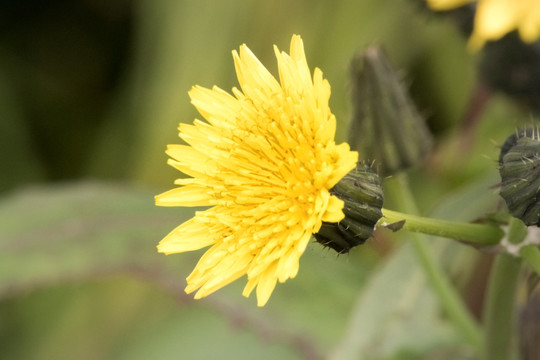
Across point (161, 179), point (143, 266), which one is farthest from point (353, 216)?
point (161, 179)

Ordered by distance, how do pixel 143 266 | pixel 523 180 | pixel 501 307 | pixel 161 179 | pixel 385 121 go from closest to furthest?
pixel 523 180
pixel 501 307
pixel 385 121
pixel 143 266
pixel 161 179

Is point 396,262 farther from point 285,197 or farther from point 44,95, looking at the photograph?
point 44,95

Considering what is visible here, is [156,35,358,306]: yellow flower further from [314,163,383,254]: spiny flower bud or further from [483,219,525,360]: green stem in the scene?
[483,219,525,360]: green stem

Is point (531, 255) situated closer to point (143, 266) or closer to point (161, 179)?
point (143, 266)

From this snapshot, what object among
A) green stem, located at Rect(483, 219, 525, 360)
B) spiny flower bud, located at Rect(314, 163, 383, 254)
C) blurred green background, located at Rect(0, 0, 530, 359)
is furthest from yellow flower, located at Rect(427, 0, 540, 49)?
spiny flower bud, located at Rect(314, 163, 383, 254)

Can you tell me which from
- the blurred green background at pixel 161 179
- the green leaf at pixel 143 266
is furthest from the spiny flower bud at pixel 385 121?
the green leaf at pixel 143 266

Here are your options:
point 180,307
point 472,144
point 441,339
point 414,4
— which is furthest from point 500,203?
point 180,307
